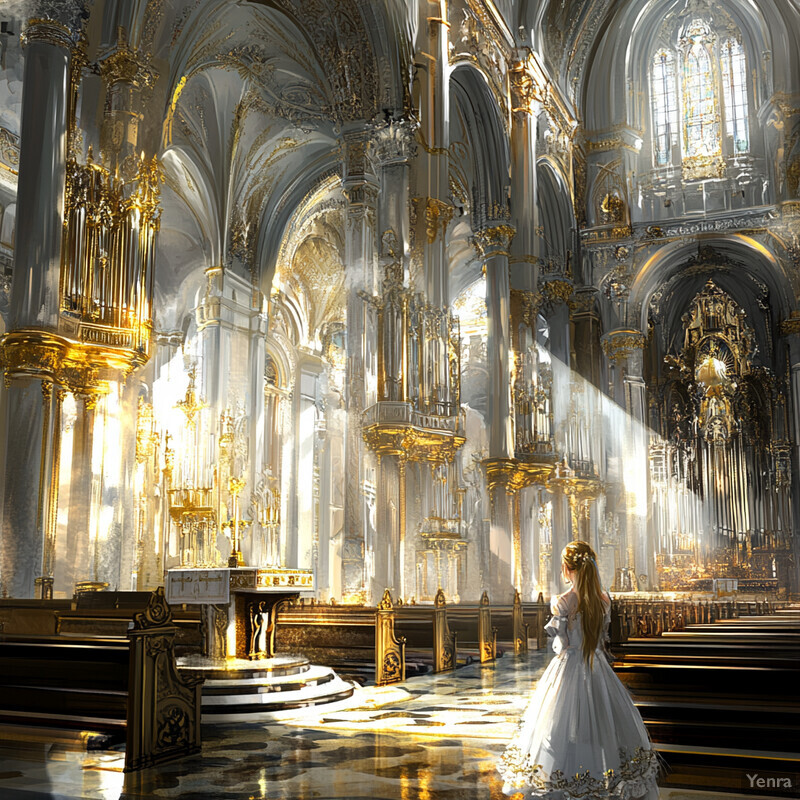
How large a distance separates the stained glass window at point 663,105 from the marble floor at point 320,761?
75.1ft

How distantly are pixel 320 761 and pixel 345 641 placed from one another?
5175 millimetres

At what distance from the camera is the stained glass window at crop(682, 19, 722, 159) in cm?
2700

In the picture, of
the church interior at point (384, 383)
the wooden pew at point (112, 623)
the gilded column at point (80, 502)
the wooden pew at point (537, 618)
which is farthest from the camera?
the wooden pew at point (537, 618)

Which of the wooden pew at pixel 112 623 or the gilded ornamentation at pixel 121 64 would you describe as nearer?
the wooden pew at pixel 112 623

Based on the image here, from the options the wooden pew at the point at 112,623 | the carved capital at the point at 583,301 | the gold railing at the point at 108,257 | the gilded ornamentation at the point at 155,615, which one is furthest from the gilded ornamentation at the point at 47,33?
the carved capital at the point at 583,301

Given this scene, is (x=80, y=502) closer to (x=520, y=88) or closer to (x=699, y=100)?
(x=520, y=88)

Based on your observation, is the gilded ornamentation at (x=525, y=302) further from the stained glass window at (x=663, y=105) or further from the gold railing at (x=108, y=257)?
the stained glass window at (x=663, y=105)

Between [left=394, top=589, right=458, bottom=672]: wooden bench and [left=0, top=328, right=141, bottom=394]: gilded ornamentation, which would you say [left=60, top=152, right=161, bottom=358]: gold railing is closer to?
[left=0, top=328, right=141, bottom=394]: gilded ornamentation

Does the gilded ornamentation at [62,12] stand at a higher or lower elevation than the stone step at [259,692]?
higher

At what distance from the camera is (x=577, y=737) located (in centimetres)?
454

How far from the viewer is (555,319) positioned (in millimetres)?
24469

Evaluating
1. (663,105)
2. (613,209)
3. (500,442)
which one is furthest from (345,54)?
(663,105)

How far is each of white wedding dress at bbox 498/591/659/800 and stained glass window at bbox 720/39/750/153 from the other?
978 inches

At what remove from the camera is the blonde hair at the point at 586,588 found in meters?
4.77
